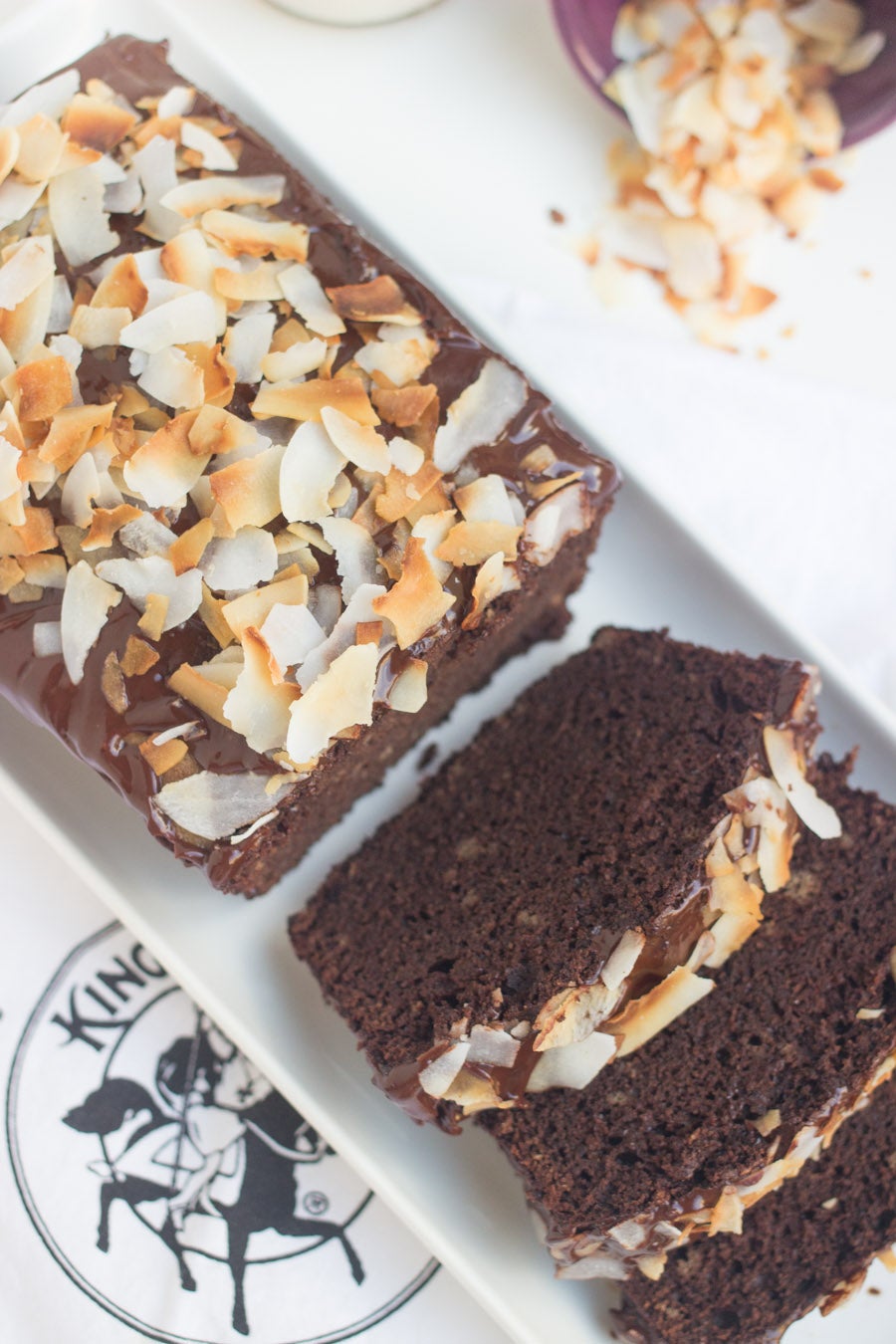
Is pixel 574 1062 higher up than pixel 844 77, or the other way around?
pixel 844 77

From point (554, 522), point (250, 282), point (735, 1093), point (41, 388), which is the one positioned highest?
point (41, 388)

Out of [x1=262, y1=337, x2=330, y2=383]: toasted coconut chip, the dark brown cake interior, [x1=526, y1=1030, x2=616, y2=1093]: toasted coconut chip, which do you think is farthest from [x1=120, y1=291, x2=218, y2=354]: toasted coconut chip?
[x1=526, y1=1030, x2=616, y2=1093]: toasted coconut chip

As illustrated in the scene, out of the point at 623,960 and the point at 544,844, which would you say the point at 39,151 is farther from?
the point at 623,960

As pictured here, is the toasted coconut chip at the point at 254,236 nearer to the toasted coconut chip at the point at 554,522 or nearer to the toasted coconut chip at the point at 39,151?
the toasted coconut chip at the point at 39,151

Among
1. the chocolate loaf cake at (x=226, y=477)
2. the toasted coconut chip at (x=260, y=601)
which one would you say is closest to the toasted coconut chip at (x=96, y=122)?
the chocolate loaf cake at (x=226, y=477)

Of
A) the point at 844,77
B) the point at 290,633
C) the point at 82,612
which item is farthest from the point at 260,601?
the point at 844,77

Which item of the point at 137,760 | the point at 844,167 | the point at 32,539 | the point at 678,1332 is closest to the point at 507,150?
the point at 844,167
